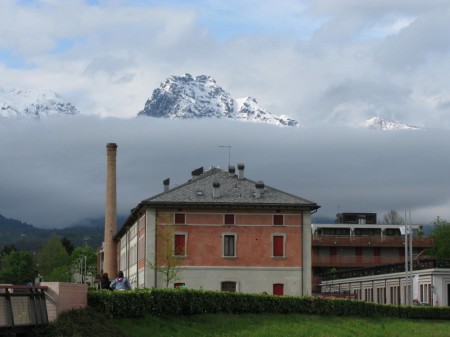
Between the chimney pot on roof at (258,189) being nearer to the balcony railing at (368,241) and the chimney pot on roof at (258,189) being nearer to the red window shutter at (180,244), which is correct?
the red window shutter at (180,244)

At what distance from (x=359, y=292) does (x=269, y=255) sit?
2219 centimetres

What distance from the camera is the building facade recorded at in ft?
278

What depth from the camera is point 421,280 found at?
86.9 metres

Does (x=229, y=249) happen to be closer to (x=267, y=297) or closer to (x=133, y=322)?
(x=267, y=297)

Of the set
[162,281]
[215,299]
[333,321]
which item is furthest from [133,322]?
[162,281]

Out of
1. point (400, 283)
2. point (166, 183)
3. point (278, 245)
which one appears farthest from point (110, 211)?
point (400, 283)

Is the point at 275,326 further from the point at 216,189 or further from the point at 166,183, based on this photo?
the point at 166,183

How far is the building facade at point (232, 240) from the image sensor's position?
278 ft

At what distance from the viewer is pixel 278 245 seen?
85.9 m

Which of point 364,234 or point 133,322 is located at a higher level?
point 364,234

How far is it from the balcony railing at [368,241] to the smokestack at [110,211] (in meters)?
32.5

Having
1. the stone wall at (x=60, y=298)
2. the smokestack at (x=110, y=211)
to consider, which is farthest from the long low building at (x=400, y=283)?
the stone wall at (x=60, y=298)

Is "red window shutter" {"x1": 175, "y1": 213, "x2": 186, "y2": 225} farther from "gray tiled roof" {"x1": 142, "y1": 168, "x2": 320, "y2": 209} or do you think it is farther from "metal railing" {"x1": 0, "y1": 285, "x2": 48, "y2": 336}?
"metal railing" {"x1": 0, "y1": 285, "x2": 48, "y2": 336}

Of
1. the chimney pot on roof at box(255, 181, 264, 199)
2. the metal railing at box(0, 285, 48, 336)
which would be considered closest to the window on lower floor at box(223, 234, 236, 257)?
the chimney pot on roof at box(255, 181, 264, 199)
